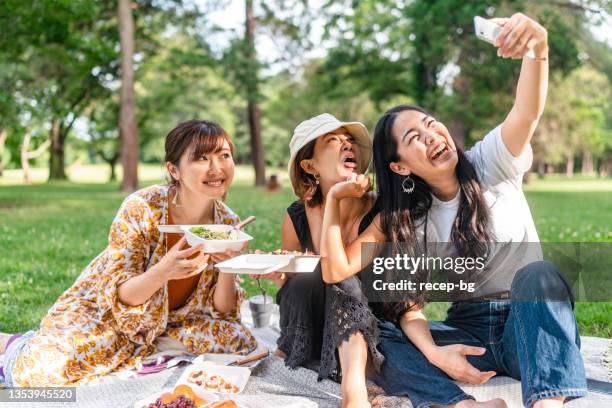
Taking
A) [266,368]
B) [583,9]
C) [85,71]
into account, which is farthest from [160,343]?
[583,9]

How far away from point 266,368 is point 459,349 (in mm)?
1055

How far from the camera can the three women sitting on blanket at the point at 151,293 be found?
8.56 feet

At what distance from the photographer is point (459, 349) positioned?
230cm

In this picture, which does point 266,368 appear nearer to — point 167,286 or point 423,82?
point 167,286

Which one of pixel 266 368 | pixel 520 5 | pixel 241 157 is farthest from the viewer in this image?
pixel 241 157

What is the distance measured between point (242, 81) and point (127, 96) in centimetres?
358

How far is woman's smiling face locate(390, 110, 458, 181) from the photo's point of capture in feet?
7.63

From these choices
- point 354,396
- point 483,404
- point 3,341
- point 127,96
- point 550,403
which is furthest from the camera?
point 127,96

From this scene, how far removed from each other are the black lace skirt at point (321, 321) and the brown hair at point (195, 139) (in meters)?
0.77

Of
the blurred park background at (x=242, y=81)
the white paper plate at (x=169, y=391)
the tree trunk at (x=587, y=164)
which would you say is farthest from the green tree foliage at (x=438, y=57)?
the tree trunk at (x=587, y=164)

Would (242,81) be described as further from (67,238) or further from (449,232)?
(449,232)

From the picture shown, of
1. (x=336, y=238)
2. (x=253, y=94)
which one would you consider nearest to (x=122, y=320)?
(x=336, y=238)

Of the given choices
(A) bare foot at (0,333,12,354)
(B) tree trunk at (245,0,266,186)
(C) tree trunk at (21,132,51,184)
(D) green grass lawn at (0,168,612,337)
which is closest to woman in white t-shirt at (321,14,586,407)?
(D) green grass lawn at (0,168,612,337)

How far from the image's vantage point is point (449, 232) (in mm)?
Result: 2465
